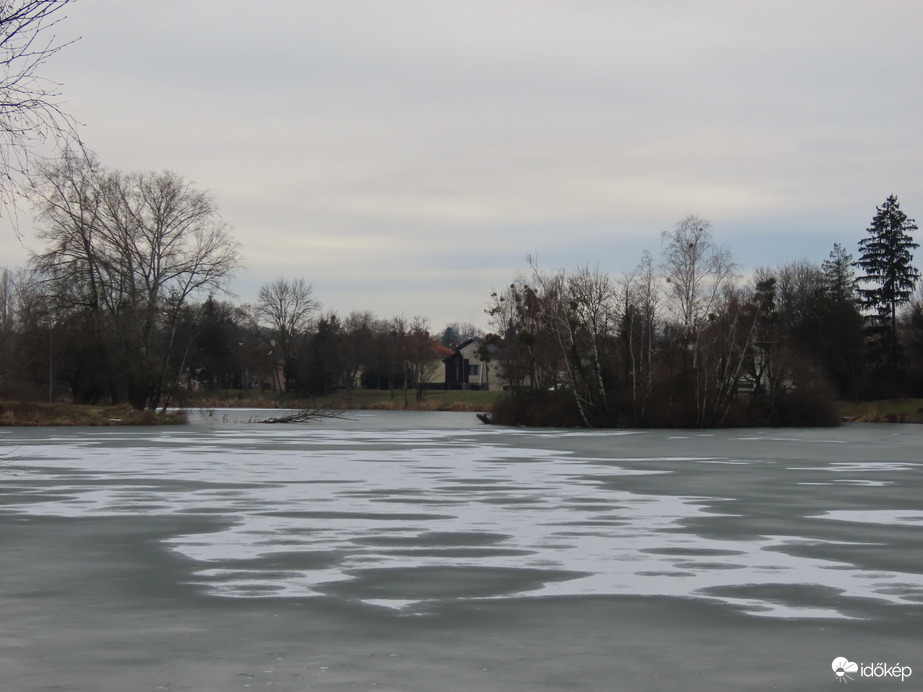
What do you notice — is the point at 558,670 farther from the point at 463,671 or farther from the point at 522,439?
the point at 522,439

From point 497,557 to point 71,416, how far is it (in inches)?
1573

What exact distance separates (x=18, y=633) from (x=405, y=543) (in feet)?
16.2

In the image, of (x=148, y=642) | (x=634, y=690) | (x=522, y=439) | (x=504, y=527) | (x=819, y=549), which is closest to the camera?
(x=634, y=690)

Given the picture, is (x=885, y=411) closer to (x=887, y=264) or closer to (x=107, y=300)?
(x=887, y=264)

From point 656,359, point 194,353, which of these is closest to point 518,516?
point 656,359

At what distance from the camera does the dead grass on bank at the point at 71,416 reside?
1805 inches

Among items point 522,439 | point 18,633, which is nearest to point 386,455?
point 522,439

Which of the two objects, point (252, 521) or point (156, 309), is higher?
point (156, 309)

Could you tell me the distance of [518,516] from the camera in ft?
46.1

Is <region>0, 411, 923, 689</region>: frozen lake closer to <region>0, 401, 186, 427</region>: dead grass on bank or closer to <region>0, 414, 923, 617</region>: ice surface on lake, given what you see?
<region>0, 414, 923, 617</region>: ice surface on lake

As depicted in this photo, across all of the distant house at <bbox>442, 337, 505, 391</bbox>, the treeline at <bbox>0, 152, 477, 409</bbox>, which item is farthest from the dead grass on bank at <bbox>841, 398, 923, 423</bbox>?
the distant house at <bbox>442, 337, 505, 391</bbox>

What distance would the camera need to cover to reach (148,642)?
7039 millimetres

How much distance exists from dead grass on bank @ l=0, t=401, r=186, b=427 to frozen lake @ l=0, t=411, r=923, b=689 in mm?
24100

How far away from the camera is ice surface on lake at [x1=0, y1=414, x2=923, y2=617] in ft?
30.1
